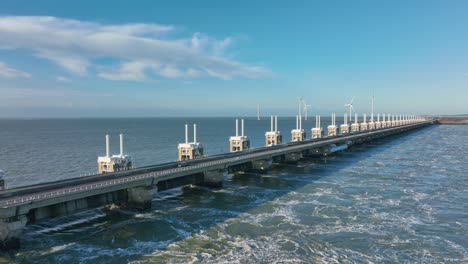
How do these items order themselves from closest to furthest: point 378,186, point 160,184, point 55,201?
point 55,201 → point 160,184 → point 378,186

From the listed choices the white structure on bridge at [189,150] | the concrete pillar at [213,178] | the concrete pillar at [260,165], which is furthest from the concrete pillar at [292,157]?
the concrete pillar at [213,178]

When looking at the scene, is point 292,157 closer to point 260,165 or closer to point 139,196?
point 260,165

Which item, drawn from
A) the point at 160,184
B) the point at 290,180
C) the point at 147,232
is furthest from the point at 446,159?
the point at 147,232

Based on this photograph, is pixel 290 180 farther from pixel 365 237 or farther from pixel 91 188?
pixel 91 188

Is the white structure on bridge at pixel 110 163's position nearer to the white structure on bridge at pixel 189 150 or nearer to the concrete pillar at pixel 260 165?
the white structure on bridge at pixel 189 150

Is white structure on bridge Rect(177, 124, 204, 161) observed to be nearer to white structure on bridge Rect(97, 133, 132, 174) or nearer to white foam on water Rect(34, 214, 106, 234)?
white structure on bridge Rect(97, 133, 132, 174)

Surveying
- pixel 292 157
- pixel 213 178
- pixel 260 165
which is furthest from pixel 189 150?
pixel 292 157

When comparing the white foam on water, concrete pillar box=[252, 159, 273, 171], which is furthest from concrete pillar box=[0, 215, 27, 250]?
concrete pillar box=[252, 159, 273, 171]

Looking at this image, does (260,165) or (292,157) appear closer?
(260,165)
